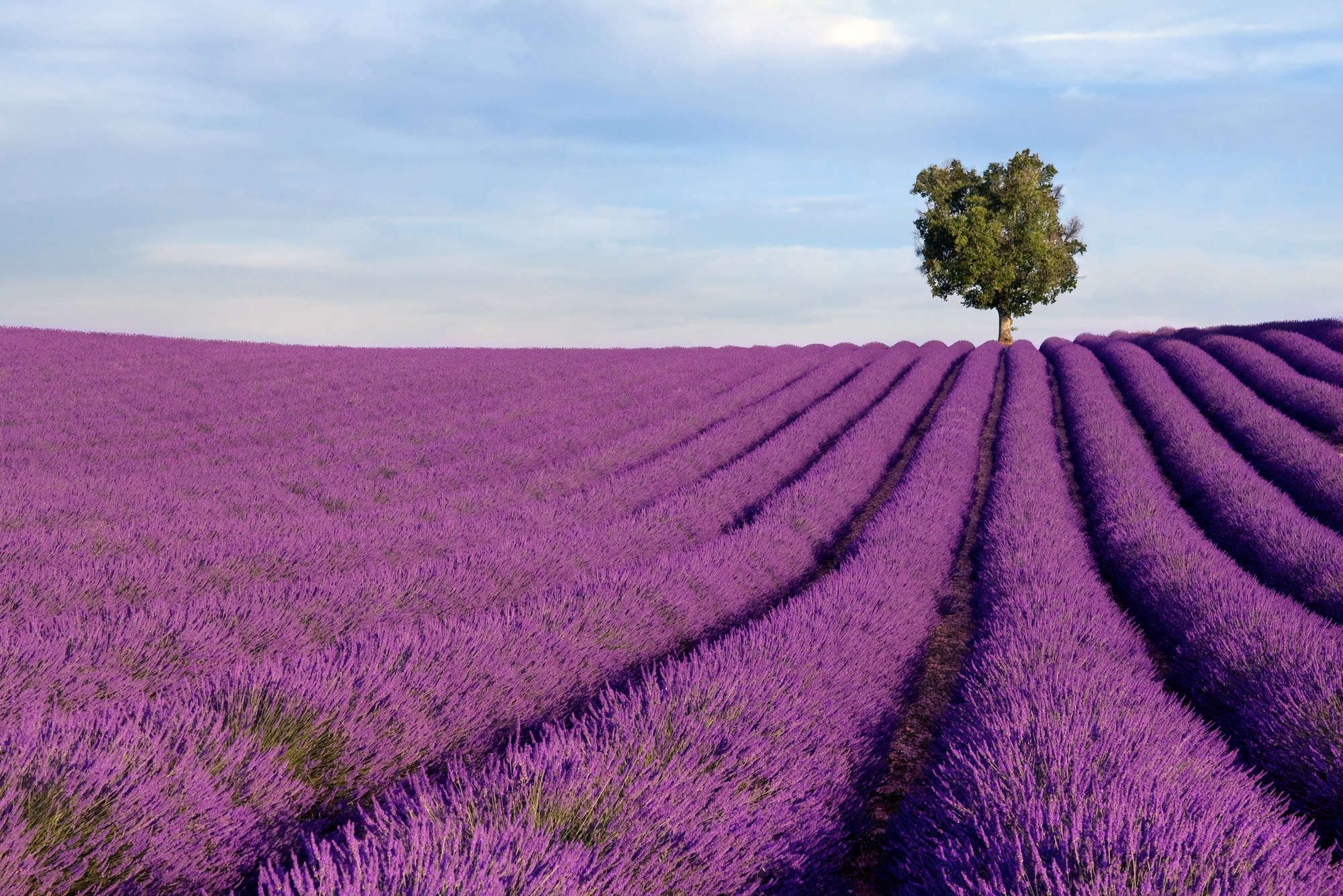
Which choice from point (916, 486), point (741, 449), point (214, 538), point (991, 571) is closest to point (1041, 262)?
point (741, 449)

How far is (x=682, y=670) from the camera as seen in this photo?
11.2 feet

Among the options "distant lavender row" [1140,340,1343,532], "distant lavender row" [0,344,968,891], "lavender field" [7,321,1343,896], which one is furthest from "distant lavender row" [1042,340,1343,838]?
"distant lavender row" [0,344,968,891]

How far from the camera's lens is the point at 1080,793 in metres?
2.37

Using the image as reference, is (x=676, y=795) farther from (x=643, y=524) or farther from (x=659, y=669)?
(x=643, y=524)

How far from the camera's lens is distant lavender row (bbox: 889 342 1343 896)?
6.60 ft

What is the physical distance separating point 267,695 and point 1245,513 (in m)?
8.07

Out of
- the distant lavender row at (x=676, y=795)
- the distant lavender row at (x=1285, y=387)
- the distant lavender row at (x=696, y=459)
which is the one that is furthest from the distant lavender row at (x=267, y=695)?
the distant lavender row at (x=1285, y=387)

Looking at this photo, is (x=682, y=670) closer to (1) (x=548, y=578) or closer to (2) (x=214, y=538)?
(1) (x=548, y=578)

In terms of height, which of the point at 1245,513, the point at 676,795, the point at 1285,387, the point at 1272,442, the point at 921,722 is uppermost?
the point at 1285,387

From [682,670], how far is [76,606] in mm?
3207

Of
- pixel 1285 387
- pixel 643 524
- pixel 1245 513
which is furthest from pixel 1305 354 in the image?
pixel 643 524

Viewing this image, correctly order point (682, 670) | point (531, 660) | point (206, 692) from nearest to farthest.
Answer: point (206, 692) → point (682, 670) → point (531, 660)

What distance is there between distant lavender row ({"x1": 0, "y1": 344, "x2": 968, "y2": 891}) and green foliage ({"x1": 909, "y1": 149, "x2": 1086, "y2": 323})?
106 feet

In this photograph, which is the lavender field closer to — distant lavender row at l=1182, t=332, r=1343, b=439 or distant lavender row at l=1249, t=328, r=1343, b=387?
distant lavender row at l=1182, t=332, r=1343, b=439
